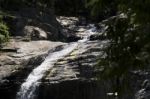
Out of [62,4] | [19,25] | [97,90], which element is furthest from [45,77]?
[62,4]

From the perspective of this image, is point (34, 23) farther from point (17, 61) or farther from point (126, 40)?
point (126, 40)

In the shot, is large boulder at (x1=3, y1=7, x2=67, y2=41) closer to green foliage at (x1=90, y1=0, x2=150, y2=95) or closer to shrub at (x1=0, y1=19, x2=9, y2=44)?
shrub at (x1=0, y1=19, x2=9, y2=44)

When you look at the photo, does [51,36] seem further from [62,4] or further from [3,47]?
[62,4]

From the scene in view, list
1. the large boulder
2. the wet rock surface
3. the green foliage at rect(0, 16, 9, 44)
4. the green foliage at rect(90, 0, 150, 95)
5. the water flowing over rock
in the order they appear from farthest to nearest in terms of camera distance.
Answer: the large boulder → the green foliage at rect(0, 16, 9, 44) → the wet rock surface → the water flowing over rock → the green foliage at rect(90, 0, 150, 95)

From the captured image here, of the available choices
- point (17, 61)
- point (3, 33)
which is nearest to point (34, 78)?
point (17, 61)

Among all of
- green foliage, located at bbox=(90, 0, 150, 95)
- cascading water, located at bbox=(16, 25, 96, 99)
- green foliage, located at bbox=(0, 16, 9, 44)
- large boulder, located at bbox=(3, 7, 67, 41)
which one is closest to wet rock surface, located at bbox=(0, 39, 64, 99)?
cascading water, located at bbox=(16, 25, 96, 99)

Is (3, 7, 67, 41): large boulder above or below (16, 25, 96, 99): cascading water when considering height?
above

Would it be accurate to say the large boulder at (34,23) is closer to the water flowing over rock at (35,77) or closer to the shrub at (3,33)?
the shrub at (3,33)

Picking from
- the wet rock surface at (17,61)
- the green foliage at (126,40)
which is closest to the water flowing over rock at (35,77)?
the wet rock surface at (17,61)

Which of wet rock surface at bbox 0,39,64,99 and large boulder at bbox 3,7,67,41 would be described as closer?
wet rock surface at bbox 0,39,64,99

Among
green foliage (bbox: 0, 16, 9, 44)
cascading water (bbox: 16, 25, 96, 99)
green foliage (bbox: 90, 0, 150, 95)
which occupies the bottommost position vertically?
cascading water (bbox: 16, 25, 96, 99)

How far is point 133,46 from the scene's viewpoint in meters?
6.72

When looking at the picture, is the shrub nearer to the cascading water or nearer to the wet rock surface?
the wet rock surface

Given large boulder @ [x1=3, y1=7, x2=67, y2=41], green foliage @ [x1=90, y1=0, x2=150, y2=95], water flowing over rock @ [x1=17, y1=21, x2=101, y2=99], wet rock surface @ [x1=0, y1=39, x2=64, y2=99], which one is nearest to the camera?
green foliage @ [x1=90, y1=0, x2=150, y2=95]
